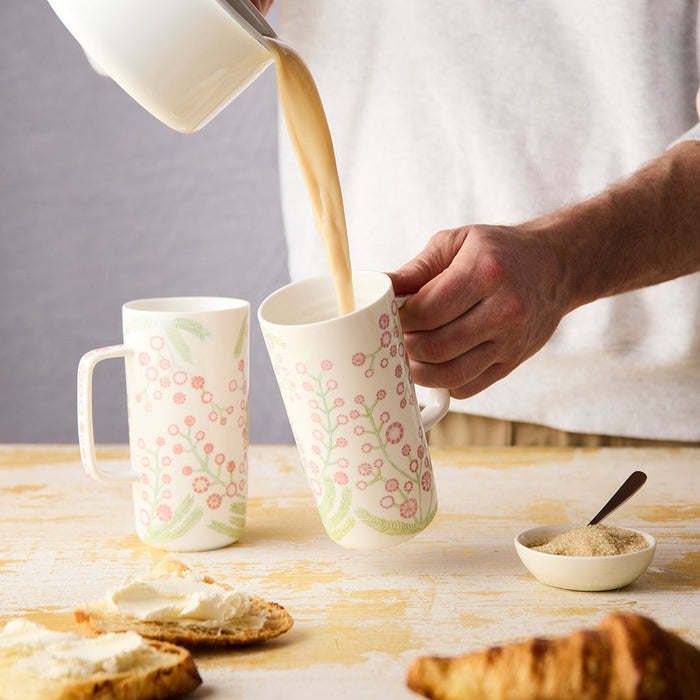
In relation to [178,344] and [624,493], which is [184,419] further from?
[624,493]

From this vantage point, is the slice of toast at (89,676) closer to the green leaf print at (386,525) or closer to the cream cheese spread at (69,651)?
the cream cheese spread at (69,651)

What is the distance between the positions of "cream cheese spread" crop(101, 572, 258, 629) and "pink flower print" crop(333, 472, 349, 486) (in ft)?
0.38

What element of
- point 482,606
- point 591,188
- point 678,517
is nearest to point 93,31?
point 482,606

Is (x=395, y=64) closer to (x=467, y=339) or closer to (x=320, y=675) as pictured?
(x=467, y=339)

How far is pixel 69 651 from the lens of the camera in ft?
1.97

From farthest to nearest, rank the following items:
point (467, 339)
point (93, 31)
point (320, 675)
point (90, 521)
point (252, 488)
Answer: point (252, 488) → point (90, 521) → point (467, 339) → point (93, 31) → point (320, 675)

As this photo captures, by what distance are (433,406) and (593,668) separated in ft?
1.29

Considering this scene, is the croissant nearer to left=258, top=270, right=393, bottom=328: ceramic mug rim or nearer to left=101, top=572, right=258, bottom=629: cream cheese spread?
left=101, top=572, right=258, bottom=629: cream cheese spread

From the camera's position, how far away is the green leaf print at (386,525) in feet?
2.52

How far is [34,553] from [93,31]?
0.46 metres

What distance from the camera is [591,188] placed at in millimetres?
1324

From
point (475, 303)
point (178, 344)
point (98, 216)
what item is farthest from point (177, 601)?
point (98, 216)

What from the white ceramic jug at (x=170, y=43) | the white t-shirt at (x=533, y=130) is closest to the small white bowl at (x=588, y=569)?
the white ceramic jug at (x=170, y=43)

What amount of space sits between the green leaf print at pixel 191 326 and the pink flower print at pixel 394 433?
0.20 m
